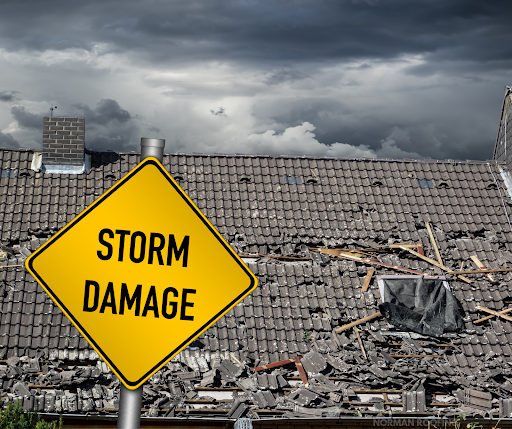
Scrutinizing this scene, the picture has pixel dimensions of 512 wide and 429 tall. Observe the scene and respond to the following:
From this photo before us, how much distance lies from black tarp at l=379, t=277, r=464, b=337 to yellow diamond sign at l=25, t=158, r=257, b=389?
338 inches

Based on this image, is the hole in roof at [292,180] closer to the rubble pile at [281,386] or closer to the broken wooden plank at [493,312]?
the rubble pile at [281,386]

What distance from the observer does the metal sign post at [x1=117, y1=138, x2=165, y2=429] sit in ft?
9.43

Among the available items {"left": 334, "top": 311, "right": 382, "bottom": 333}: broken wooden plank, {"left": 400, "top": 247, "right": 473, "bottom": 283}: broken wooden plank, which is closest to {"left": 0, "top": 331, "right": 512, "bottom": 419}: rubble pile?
{"left": 334, "top": 311, "right": 382, "bottom": 333}: broken wooden plank

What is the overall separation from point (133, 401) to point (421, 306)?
365 inches

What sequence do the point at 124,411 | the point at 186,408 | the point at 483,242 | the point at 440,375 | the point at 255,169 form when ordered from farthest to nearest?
the point at 255,169 < the point at 483,242 < the point at 440,375 < the point at 186,408 < the point at 124,411

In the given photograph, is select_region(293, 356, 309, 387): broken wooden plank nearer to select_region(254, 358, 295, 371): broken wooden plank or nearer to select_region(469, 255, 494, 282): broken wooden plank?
select_region(254, 358, 295, 371): broken wooden plank

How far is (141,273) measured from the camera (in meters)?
3.00

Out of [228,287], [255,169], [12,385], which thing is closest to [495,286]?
[255,169]

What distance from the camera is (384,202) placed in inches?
547

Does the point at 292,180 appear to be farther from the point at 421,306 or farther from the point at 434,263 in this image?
the point at 421,306

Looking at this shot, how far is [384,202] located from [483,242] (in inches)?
99.9

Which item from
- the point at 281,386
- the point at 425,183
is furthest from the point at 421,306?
the point at 425,183

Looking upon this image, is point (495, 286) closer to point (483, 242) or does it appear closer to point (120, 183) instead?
point (483, 242)

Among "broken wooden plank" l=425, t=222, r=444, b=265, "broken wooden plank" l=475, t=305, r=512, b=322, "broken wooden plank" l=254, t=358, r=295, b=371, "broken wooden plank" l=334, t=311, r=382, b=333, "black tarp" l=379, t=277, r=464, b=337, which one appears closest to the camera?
"broken wooden plank" l=254, t=358, r=295, b=371
